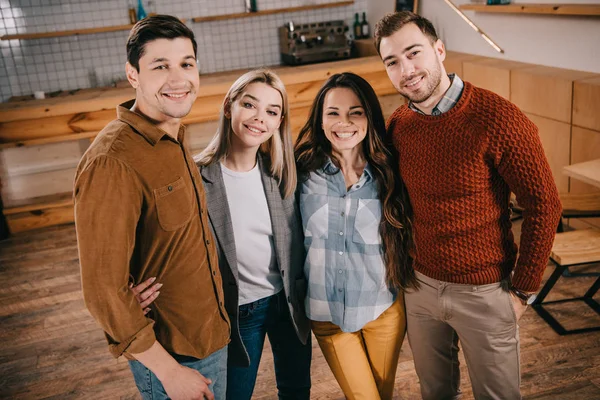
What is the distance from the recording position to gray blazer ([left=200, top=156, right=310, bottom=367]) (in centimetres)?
177

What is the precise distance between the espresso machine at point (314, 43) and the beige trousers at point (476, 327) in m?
4.13

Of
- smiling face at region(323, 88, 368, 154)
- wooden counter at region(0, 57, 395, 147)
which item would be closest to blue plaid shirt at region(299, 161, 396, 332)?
smiling face at region(323, 88, 368, 154)

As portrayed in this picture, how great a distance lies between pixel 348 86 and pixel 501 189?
0.61 meters

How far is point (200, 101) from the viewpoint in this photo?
4934mm

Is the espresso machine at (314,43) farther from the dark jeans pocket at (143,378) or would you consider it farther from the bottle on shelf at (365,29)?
the dark jeans pocket at (143,378)

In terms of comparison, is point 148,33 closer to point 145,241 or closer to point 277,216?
point 145,241

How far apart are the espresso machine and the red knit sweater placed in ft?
13.1

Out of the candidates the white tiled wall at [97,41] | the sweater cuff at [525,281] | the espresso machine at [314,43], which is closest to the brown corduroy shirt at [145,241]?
the sweater cuff at [525,281]

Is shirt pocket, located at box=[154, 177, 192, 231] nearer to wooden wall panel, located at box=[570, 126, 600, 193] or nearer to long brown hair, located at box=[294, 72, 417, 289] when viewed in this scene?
long brown hair, located at box=[294, 72, 417, 289]

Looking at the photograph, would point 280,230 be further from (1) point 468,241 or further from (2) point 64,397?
(2) point 64,397

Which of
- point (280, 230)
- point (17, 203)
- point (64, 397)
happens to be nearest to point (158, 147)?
point (280, 230)

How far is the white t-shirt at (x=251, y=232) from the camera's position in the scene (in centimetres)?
183

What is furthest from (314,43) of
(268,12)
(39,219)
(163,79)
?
(163,79)

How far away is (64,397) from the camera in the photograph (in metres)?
2.71
